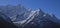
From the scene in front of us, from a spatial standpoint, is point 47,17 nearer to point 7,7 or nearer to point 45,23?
point 45,23

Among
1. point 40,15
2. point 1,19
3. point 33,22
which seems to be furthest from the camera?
point 40,15

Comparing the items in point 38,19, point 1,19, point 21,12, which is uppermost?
point 21,12

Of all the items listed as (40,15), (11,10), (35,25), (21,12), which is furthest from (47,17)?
(11,10)

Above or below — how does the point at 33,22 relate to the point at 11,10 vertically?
below

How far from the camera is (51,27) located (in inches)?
1937

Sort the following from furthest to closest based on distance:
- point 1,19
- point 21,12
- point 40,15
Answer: point 21,12 → point 40,15 → point 1,19

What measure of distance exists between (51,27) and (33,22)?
671cm

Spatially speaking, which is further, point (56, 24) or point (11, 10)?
point (11, 10)

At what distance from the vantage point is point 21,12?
204 feet

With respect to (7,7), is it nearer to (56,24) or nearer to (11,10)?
(11,10)

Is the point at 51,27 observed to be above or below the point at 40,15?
below

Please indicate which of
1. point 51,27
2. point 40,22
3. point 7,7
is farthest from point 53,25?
point 7,7

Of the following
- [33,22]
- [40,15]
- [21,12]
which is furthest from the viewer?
[21,12]

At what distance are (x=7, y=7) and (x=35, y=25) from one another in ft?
67.1
